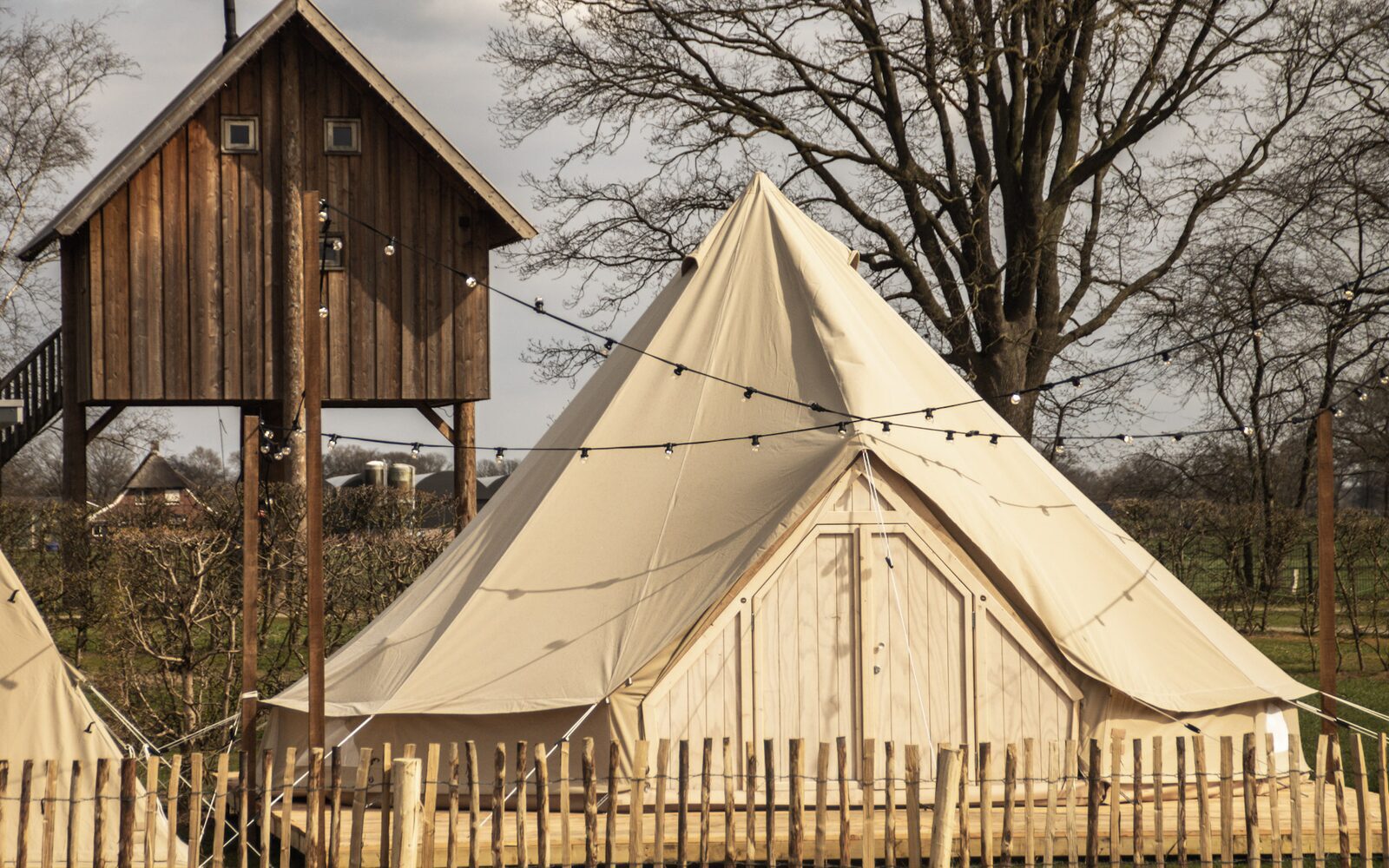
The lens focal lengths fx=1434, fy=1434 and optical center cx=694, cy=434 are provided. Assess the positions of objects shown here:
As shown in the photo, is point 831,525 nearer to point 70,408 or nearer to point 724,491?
point 724,491

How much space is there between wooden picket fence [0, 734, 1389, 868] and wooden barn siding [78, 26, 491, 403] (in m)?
7.46

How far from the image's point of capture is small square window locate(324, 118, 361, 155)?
550 inches

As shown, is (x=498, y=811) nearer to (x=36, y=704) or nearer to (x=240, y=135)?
(x=36, y=704)

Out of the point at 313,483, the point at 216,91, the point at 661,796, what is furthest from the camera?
the point at 216,91

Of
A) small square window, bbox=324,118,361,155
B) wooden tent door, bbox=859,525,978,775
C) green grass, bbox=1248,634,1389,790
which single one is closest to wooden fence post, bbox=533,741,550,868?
wooden tent door, bbox=859,525,978,775

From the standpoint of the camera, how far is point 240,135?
13.9 metres

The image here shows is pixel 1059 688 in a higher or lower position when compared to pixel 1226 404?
lower

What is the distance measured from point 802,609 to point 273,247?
8458mm

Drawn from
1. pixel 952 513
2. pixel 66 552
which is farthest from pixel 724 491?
pixel 66 552

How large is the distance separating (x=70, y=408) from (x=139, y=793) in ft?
31.1

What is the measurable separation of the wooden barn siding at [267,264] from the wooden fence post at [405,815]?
8800mm

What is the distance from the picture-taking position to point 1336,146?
15891 mm

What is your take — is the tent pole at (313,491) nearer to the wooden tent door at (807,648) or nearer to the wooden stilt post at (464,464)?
the wooden tent door at (807,648)

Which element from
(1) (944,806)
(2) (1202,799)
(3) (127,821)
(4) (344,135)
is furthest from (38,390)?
(2) (1202,799)
